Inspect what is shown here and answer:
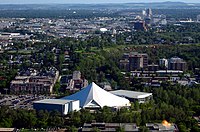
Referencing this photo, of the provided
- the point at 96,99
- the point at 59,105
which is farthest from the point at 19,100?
the point at 59,105

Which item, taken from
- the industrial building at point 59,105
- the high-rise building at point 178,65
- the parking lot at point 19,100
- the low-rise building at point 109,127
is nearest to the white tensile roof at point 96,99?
the industrial building at point 59,105

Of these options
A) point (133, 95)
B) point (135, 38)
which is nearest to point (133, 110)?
point (133, 95)

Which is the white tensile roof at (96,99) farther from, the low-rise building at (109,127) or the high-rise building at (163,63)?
the high-rise building at (163,63)

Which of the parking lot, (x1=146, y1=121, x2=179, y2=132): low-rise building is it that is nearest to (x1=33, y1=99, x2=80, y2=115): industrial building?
the parking lot

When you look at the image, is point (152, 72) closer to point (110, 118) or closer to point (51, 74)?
point (51, 74)

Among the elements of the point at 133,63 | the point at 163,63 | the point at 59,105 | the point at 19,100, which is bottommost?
the point at 163,63

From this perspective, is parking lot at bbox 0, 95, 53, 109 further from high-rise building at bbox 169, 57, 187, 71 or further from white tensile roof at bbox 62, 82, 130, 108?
high-rise building at bbox 169, 57, 187, 71

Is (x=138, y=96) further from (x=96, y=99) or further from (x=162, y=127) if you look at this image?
(x=162, y=127)
